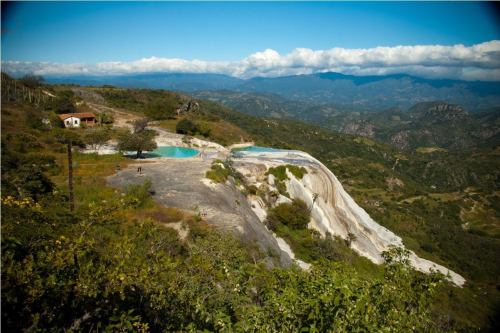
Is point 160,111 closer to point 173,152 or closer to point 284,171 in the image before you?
point 173,152

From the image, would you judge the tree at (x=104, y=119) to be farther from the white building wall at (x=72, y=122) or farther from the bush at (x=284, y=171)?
the bush at (x=284, y=171)

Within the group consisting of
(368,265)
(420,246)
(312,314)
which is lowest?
(420,246)

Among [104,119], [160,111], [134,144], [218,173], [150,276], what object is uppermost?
[160,111]

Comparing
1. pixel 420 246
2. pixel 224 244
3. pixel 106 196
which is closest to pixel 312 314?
pixel 224 244

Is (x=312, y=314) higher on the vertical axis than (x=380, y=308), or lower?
higher

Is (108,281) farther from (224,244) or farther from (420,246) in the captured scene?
(420,246)

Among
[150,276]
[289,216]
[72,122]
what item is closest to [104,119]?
[72,122]
